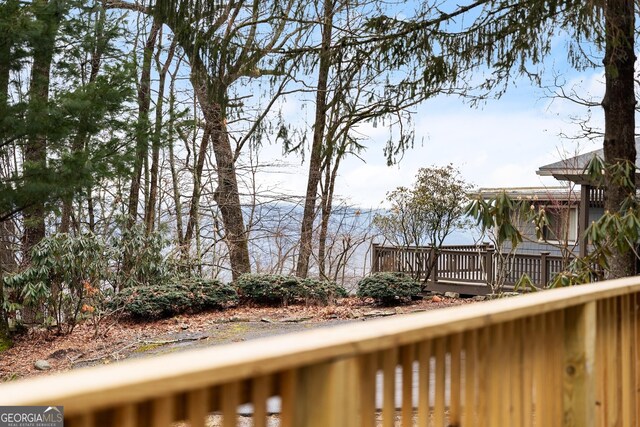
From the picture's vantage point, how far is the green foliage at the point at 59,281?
36.4 feet

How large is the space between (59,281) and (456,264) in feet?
31.1

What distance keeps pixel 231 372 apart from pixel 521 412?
1.09 metres

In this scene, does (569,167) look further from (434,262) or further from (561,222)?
(434,262)

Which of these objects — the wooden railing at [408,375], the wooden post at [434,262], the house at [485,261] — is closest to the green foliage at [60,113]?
the house at [485,261]

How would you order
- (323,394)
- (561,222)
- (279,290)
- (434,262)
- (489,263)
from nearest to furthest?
(323,394) < (279,290) < (489,263) < (434,262) < (561,222)

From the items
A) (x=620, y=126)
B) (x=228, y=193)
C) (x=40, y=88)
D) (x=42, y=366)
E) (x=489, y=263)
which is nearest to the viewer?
(x=620, y=126)

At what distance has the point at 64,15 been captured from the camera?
10453mm

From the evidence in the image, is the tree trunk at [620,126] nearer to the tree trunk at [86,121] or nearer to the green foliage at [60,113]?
the green foliage at [60,113]

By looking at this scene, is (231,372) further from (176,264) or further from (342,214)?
(342,214)

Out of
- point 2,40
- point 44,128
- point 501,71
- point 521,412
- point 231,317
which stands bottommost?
point 231,317

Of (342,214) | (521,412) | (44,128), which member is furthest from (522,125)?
(521,412)

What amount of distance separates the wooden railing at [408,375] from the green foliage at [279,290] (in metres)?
10.7

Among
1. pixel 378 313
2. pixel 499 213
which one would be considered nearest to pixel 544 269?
pixel 378 313

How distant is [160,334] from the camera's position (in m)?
10.4
